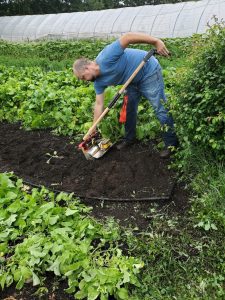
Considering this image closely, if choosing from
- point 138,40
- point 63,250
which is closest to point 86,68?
point 138,40

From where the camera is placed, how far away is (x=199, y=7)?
52.5 ft

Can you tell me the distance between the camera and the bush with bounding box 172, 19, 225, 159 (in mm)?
3371

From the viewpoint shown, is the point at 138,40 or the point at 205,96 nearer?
the point at 205,96

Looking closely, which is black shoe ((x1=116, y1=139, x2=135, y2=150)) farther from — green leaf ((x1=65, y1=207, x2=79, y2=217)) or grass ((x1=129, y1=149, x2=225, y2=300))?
green leaf ((x1=65, y1=207, x2=79, y2=217))

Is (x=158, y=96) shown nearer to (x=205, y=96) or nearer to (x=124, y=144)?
(x=124, y=144)

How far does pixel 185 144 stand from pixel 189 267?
1.40 m

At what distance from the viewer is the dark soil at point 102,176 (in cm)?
366

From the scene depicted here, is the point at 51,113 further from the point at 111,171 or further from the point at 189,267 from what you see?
the point at 189,267

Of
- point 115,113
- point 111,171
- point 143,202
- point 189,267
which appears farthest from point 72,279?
point 115,113

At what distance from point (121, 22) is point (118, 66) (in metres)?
16.0

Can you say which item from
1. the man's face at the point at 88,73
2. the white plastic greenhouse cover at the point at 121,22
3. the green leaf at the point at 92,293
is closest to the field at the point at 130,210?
the green leaf at the point at 92,293

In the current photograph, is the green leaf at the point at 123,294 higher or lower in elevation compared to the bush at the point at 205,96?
lower

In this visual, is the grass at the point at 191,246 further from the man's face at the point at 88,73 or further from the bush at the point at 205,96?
the man's face at the point at 88,73

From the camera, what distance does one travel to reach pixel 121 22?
1917 cm
